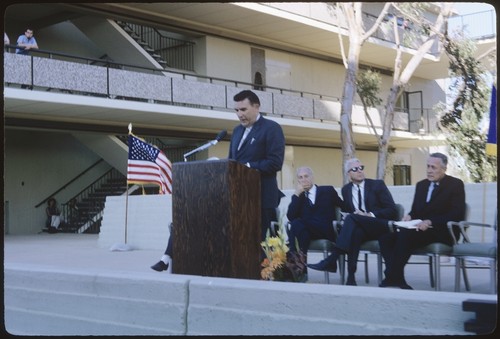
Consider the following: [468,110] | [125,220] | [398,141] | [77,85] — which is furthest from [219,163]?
[398,141]

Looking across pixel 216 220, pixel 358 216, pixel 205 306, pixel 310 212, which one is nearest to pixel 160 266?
pixel 310 212

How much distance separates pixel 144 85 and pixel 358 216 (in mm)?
→ 14979

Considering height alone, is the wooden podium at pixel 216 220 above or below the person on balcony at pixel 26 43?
below

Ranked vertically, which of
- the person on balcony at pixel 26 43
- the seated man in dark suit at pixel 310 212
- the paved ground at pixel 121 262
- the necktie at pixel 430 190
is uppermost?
the person on balcony at pixel 26 43

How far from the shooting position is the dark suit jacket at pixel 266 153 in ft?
21.3

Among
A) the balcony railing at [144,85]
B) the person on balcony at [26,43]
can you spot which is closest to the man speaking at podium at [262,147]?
the balcony railing at [144,85]

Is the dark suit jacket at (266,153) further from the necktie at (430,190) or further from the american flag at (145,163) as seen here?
the american flag at (145,163)

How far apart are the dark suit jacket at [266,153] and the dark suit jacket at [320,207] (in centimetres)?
134

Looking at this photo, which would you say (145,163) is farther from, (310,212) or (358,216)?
(358,216)

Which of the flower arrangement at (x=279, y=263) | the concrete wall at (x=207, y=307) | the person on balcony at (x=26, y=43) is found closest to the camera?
the concrete wall at (x=207, y=307)

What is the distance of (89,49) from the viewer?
26000mm

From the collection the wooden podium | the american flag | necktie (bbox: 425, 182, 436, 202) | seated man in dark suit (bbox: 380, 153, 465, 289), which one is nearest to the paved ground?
the wooden podium

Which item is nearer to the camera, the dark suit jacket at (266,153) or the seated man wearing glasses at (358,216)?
the dark suit jacket at (266,153)

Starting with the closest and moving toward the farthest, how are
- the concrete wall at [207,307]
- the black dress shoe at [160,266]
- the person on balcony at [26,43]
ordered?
the concrete wall at [207,307] → the black dress shoe at [160,266] → the person on balcony at [26,43]
